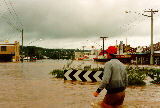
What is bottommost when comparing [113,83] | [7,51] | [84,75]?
[84,75]

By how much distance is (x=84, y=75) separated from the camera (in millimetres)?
15703

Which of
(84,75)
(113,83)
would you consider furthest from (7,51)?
(113,83)

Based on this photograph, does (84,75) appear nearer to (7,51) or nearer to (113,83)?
(113,83)

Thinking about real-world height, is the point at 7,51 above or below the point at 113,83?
above

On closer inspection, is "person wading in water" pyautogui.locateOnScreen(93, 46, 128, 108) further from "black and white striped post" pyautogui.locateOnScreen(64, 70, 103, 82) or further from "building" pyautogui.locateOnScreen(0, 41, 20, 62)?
"building" pyautogui.locateOnScreen(0, 41, 20, 62)

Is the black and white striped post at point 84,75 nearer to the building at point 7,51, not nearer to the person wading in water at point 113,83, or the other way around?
the person wading in water at point 113,83

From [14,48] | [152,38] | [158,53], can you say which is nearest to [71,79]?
[152,38]

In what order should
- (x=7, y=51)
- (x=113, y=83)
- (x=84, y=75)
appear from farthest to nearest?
(x=7, y=51) < (x=84, y=75) < (x=113, y=83)

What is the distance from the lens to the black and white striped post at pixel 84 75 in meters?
14.7

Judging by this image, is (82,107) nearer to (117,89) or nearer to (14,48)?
(117,89)

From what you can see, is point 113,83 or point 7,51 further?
point 7,51

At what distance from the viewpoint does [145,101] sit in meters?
9.41

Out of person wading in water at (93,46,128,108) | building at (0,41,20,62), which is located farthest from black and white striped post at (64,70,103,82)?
building at (0,41,20,62)

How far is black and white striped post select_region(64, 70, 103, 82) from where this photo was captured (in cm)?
1471
